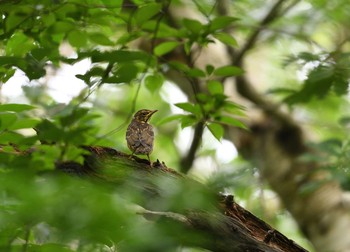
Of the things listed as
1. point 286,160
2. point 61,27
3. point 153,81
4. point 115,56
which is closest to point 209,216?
point 153,81

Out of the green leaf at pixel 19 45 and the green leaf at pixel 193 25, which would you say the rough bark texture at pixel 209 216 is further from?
the green leaf at pixel 193 25

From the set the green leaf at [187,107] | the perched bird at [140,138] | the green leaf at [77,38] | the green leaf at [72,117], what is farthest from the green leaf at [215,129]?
the green leaf at [72,117]

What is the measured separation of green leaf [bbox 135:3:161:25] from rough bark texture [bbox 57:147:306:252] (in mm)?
589

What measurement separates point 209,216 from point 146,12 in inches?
36.5

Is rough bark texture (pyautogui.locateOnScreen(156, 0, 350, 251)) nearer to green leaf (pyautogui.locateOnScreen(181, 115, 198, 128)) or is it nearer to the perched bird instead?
the perched bird

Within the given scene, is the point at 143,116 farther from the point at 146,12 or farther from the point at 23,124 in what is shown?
the point at 23,124

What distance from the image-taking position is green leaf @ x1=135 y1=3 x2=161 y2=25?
2568 millimetres

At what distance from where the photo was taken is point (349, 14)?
5629 millimetres

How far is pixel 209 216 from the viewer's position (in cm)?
281

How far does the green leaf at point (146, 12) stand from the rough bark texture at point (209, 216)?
1.93ft

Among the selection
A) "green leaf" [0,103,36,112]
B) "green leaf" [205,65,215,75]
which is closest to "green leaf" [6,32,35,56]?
"green leaf" [0,103,36,112]

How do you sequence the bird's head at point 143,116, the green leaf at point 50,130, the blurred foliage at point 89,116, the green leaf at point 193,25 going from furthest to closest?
the bird's head at point 143,116 < the green leaf at point 193,25 < the green leaf at point 50,130 < the blurred foliage at point 89,116

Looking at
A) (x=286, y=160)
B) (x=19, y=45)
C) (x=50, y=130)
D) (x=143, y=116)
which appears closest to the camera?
(x=50, y=130)

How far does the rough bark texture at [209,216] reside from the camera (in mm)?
2656
